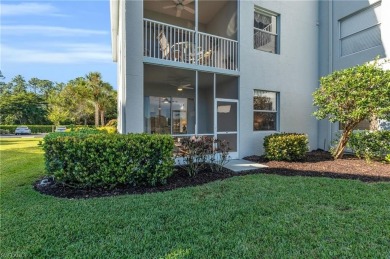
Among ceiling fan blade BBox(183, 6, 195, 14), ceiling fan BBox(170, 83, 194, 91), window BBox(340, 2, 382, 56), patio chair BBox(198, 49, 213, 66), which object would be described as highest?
ceiling fan blade BBox(183, 6, 195, 14)

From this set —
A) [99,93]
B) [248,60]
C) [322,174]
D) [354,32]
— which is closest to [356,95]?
[322,174]

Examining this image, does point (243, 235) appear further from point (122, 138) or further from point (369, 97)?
point (369, 97)

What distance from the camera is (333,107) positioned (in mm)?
8164

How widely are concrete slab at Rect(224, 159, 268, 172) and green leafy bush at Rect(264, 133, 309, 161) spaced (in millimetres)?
961

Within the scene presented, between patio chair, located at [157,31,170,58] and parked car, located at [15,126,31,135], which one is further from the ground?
patio chair, located at [157,31,170,58]

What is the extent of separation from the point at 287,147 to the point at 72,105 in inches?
1324

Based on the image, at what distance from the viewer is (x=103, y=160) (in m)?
5.11

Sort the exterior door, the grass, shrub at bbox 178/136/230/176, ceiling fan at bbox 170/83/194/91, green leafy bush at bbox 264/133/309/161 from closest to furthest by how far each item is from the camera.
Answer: the grass < shrub at bbox 178/136/230/176 < green leafy bush at bbox 264/133/309/161 < the exterior door < ceiling fan at bbox 170/83/194/91

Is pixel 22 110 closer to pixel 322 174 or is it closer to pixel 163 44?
pixel 163 44

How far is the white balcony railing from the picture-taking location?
8062mm

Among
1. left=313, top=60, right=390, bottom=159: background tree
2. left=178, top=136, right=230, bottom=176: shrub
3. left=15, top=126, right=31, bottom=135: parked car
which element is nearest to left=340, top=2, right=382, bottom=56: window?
left=313, top=60, right=390, bottom=159: background tree

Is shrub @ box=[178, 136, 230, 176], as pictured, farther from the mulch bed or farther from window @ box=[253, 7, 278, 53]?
window @ box=[253, 7, 278, 53]

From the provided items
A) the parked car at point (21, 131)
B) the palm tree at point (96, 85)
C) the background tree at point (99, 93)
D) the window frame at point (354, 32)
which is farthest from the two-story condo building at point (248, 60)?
the parked car at point (21, 131)

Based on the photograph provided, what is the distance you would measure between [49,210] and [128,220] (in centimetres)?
158
